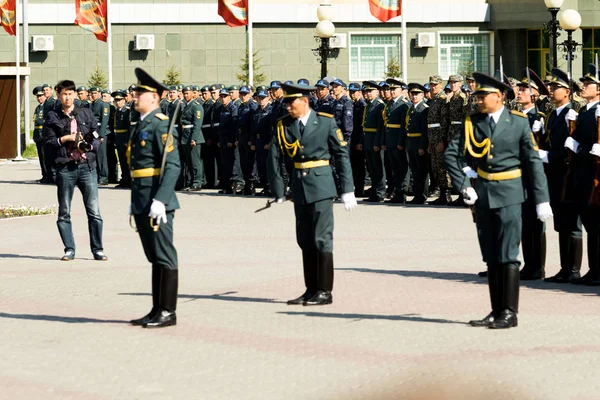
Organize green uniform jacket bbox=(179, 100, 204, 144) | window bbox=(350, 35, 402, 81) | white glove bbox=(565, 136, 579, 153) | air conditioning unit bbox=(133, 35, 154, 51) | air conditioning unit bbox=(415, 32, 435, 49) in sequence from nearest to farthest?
white glove bbox=(565, 136, 579, 153)
green uniform jacket bbox=(179, 100, 204, 144)
air conditioning unit bbox=(133, 35, 154, 51)
air conditioning unit bbox=(415, 32, 435, 49)
window bbox=(350, 35, 402, 81)

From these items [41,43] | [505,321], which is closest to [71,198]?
[505,321]

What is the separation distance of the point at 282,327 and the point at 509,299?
1.67 meters

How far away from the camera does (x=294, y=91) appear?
11312mm

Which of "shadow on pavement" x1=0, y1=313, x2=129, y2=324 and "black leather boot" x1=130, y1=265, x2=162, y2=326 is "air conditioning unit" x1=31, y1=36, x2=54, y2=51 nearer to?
"shadow on pavement" x1=0, y1=313, x2=129, y2=324

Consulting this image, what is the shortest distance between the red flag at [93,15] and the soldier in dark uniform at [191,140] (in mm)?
11786

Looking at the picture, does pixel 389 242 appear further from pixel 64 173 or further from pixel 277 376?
pixel 277 376

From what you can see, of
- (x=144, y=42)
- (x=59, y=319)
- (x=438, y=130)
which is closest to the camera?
(x=59, y=319)

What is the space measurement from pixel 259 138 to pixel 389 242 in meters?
8.00

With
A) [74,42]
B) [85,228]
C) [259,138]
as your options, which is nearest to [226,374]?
[85,228]

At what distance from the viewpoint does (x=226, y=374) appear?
8109 millimetres

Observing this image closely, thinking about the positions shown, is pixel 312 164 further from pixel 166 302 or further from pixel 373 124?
pixel 373 124

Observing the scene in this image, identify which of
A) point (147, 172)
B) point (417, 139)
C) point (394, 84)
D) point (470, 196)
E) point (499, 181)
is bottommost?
point (470, 196)

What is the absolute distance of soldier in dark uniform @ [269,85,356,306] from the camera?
11188mm

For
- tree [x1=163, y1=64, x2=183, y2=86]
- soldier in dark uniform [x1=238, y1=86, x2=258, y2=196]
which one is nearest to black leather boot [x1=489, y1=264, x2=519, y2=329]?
soldier in dark uniform [x1=238, y1=86, x2=258, y2=196]
